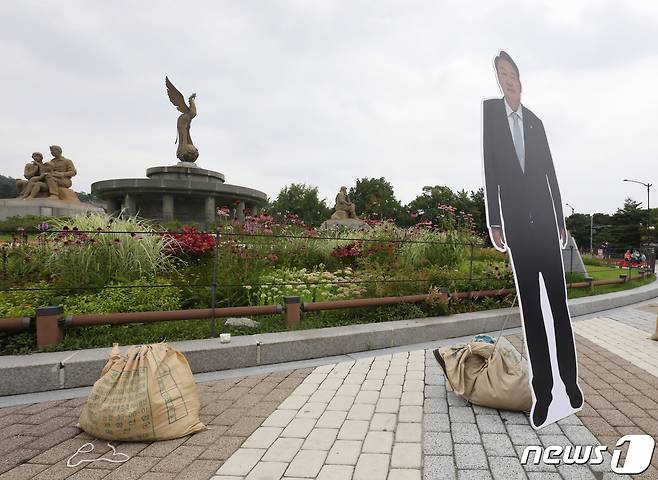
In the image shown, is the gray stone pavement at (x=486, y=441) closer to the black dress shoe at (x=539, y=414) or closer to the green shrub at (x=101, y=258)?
the black dress shoe at (x=539, y=414)

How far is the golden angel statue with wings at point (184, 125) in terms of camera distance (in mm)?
22078

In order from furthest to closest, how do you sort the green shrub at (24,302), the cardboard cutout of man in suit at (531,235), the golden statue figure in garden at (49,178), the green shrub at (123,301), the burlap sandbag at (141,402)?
the golden statue figure in garden at (49,178), the green shrub at (123,301), the green shrub at (24,302), the cardboard cutout of man in suit at (531,235), the burlap sandbag at (141,402)

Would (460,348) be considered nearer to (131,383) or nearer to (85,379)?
(131,383)

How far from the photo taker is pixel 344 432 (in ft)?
9.77

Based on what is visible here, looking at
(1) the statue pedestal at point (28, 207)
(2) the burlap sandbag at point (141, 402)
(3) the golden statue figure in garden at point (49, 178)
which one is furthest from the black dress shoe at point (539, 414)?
(3) the golden statue figure in garden at point (49, 178)

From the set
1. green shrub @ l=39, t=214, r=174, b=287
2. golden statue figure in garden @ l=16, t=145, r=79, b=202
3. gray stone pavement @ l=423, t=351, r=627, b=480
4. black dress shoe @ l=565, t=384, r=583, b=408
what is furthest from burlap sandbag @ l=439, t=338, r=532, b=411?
golden statue figure in garden @ l=16, t=145, r=79, b=202

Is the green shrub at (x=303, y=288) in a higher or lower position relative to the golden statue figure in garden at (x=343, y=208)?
lower

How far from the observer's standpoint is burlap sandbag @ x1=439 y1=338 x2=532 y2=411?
129 inches

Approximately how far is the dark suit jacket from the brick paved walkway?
5.07 feet

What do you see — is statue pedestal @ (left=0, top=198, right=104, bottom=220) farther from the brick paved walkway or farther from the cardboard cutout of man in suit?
the cardboard cutout of man in suit

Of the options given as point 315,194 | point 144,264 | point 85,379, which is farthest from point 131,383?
point 315,194

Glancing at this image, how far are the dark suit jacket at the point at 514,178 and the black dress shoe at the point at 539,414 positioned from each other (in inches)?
49.8

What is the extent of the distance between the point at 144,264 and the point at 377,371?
4062 millimetres

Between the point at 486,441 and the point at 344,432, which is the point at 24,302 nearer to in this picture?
the point at 344,432
